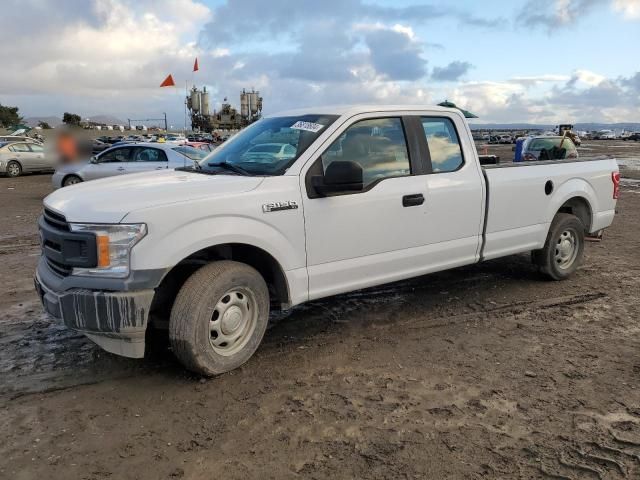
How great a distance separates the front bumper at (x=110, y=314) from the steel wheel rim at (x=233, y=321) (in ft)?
1.60

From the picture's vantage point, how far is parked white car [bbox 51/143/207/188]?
13.6 meters

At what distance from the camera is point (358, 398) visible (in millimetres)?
3680

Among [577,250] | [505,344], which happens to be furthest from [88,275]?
[577,250]

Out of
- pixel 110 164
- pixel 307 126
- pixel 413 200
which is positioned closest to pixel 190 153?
pixel 110 164

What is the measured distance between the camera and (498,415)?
3463 mm

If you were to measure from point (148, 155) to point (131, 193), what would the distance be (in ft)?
35.1

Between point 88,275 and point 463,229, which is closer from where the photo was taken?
point 88,275

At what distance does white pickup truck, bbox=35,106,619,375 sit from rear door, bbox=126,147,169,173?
8.98 meters

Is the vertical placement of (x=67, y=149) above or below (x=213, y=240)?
above

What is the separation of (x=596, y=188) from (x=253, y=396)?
5052mm

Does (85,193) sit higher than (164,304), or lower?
higher

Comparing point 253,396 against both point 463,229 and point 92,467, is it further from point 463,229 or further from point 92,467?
point 463,229

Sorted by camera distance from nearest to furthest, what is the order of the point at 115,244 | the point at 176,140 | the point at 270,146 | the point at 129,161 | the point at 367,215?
the point at 115,244, the point at 367,215, the point at 270,146, the point at 129,161, the point at 176,140

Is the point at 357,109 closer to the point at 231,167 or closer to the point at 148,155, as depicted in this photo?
the point at 231,167
